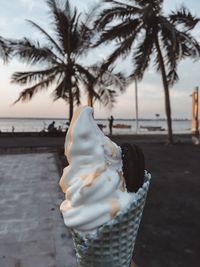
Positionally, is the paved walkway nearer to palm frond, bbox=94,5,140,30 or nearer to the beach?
the beach

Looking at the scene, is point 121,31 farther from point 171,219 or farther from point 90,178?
point 90,178

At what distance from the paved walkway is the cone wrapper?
1.89 metres

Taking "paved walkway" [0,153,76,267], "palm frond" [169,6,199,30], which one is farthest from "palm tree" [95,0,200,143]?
"paved walkway" [0,153,76,267]

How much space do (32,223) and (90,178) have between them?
3427mm

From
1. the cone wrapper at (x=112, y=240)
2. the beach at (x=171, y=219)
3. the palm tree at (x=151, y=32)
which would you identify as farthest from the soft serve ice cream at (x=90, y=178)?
the palm tree at (x=151, y=32)

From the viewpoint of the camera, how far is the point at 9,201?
625 centimetres

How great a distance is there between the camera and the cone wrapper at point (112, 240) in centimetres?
177

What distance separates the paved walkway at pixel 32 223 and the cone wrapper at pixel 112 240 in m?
1.89

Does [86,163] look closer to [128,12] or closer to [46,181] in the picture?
[46,181]

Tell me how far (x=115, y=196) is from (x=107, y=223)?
17 centimetres

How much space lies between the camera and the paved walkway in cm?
381

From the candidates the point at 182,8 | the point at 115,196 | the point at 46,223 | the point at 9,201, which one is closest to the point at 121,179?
the point at 115,196

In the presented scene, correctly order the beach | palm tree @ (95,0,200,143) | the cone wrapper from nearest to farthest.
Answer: the cone wrapper
the beach
palm tree @ (95,0,200,143)

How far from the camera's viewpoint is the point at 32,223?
16.4 feet
